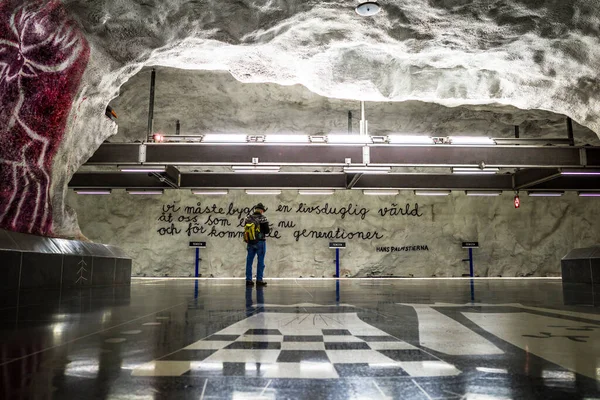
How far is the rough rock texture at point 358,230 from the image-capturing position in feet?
58.9

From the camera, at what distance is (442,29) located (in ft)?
19.7

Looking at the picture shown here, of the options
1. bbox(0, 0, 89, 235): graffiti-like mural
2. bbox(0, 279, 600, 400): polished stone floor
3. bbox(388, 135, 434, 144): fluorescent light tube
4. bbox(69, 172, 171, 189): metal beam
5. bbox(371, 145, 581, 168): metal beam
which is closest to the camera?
bbox(0, 279, 600, 400): polished stone floor

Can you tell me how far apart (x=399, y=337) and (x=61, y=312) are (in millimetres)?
2942

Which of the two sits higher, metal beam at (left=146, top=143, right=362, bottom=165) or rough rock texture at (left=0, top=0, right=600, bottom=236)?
rough rock texture at (left=0, top=0, right=600, bottom=236)

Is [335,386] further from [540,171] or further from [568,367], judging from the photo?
[540,171]

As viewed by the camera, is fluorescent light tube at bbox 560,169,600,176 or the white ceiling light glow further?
fluorescent light tube at bbox 560,169,600,176

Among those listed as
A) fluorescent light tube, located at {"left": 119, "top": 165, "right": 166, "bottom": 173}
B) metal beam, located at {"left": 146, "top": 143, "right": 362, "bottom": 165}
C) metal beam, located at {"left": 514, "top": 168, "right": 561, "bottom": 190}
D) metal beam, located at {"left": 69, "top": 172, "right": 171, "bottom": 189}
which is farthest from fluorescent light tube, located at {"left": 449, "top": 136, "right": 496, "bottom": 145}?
metal beam, located at {"left": 69, "top": 172, "right": 171, "bottom": 189}

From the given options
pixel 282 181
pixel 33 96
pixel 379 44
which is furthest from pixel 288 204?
pixel 33 96

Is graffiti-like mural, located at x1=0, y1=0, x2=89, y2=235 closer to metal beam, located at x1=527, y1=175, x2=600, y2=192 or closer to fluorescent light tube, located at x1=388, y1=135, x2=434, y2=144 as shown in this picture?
fluorescent light tube, located at x1=388, y1=135, x2=434, y2=144

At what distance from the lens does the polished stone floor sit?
1.49m

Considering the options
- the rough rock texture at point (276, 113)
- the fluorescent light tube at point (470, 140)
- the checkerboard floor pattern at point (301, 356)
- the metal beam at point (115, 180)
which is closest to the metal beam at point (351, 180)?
the rough rock texture at point (276, 113)

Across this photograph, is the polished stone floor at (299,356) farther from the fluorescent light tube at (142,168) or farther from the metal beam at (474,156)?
the fluorescent light tube at (142,168)

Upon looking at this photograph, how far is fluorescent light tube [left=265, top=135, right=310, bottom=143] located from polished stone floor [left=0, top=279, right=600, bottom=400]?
7.25 metres

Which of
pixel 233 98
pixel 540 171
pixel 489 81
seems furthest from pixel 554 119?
pixel 233 98
